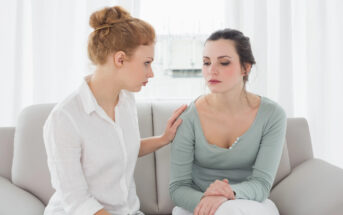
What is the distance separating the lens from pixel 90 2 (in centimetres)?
235

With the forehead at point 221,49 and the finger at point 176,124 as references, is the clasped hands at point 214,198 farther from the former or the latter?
the forehead at point 221,49

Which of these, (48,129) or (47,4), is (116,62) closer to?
(48,129)

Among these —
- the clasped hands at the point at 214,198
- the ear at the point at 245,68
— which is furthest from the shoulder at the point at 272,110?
the clasped hands at the point at 214,198

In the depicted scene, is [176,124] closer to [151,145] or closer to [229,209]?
[151,145]

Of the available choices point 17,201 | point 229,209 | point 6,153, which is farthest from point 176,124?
point 6,153

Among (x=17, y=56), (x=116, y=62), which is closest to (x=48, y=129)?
(x=116, y=62)

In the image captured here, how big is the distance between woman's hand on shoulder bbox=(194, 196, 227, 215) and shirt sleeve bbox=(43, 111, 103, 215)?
0.38m

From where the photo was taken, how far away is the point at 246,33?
2.43 metres

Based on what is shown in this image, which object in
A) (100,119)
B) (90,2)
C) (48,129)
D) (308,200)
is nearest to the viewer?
(48,129)

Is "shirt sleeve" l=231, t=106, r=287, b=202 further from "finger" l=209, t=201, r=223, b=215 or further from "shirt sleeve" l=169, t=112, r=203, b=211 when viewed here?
"shirt sleeve" l=169, t=112, r=203, b=211

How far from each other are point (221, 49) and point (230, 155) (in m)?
0.45

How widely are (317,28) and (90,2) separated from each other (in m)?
1.44

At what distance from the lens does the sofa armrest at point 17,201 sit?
60.3 inches

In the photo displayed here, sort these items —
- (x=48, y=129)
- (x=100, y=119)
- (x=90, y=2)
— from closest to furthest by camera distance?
(x=48, y=129), (x=100, y=119), (x=90, y=2)
